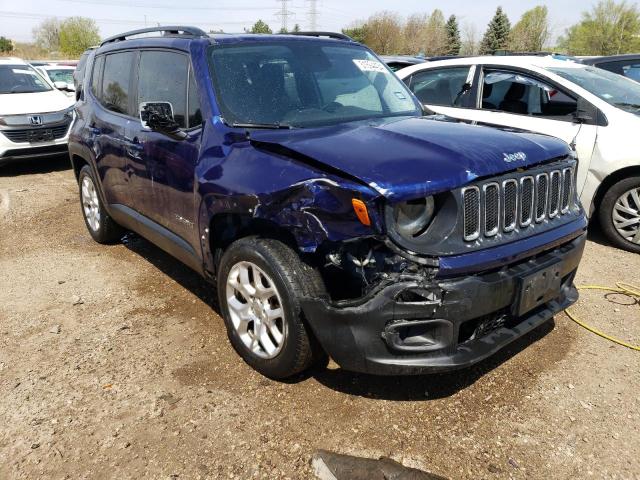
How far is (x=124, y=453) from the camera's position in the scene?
259 cm

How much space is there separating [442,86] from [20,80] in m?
8.09

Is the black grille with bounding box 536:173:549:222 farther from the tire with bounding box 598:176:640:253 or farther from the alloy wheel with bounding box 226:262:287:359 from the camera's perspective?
the tire with bounding box 598:176:640:253

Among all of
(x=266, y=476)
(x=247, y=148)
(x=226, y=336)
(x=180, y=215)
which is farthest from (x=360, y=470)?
(x=180, y=215)

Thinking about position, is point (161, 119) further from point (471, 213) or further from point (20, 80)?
point (20, 80)

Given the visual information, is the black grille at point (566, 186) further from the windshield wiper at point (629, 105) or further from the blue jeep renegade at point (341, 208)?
the windshield wiper at point (629, 105)

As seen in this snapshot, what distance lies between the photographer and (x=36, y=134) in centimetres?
919

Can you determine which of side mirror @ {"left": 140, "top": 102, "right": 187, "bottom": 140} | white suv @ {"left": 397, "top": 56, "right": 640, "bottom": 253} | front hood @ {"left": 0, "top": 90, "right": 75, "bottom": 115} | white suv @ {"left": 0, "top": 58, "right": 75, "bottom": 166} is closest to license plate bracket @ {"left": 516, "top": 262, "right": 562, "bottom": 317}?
white suv @ {"left": 397, "top": 56, "right": 640, "bottom": 253}

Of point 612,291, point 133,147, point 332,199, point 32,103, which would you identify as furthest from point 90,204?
point 32,103

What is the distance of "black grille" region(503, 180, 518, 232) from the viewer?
8.82 feet

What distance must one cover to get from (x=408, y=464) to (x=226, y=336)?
A: 1.59 meters

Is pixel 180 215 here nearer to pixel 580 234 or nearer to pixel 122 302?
pixel 122 302

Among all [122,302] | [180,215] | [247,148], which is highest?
[247,148]

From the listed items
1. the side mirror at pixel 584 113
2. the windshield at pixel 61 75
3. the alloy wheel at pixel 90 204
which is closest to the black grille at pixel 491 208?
the side mirror at pixel 584 113

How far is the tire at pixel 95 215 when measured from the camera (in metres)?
5.25
